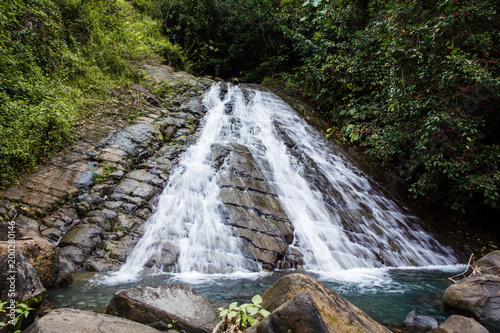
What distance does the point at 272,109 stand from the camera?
Answer: 12.2 meters

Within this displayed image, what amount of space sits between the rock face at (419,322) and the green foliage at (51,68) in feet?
26.3

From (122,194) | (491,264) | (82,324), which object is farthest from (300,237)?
(82,324)

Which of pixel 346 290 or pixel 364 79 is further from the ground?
pixel 364 79

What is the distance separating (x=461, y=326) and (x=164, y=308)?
3.62 metres

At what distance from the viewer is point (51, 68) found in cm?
827

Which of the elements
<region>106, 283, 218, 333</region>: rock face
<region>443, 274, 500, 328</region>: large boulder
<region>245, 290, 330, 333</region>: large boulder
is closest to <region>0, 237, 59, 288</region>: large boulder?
<region>106, 283, 218, 333</region>: rock face

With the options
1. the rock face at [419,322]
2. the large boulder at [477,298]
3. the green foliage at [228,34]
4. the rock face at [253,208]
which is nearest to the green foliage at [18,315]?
the rock face at [253,208]

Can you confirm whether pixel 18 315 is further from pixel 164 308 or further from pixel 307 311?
pixel 307 311

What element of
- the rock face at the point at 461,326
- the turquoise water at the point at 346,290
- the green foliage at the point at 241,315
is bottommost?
the turquoise water at the point at 346,290

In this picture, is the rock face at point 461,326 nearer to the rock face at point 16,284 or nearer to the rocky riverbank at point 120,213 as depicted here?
the rocky riverbank at point 120,213

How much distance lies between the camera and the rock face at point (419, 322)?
3.58 metres

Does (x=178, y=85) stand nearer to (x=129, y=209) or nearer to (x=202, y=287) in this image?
(x=129, y=209)

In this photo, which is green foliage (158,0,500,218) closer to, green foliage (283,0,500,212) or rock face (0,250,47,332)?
green foliage (283,0,500,212)

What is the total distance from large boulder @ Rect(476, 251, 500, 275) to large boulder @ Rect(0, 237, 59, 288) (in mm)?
7652
